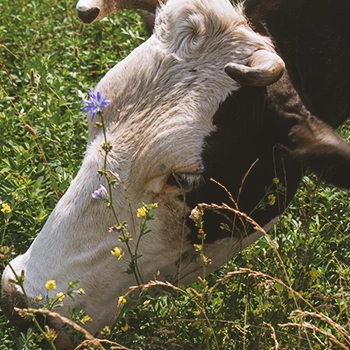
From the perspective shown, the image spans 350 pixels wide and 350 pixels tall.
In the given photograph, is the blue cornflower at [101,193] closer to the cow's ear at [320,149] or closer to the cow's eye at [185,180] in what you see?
the cow's eye at [185,180]

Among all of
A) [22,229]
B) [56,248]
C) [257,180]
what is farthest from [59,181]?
[257,180]

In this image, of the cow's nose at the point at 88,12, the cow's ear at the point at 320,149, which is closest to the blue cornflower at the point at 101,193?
the cow's ear at the point at 320,149

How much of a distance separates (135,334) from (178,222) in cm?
56

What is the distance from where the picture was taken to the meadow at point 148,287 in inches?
154

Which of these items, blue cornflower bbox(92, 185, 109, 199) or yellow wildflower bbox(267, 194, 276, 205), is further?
yellow wildflower bbox(267, 194, 276, 205)

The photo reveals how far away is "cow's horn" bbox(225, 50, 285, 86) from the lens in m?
3.75

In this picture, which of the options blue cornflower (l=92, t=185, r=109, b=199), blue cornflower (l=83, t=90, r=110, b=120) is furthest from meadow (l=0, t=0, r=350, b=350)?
blue cornflower (l=83, t=90, r=110, b=120)

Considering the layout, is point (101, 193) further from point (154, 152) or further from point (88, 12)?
point (88, 12)

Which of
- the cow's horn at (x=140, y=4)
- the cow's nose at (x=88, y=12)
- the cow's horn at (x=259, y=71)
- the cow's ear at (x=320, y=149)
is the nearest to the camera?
the cow's horn at (x=259, y=71)

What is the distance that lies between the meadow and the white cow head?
187mm

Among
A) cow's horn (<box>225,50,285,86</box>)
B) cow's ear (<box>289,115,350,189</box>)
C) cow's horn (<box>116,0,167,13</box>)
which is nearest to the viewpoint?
cow's horn (<box>225,50,285,86</box>)

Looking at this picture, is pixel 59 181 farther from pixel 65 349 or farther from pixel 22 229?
pixel 65 349

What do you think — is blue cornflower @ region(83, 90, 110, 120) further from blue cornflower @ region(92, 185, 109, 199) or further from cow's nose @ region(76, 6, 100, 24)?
cow's nose @ region(76, 6, 100, 24)

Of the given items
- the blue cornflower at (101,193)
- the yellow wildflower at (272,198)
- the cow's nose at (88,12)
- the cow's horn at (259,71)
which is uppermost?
the cow's nose at (88,12)
